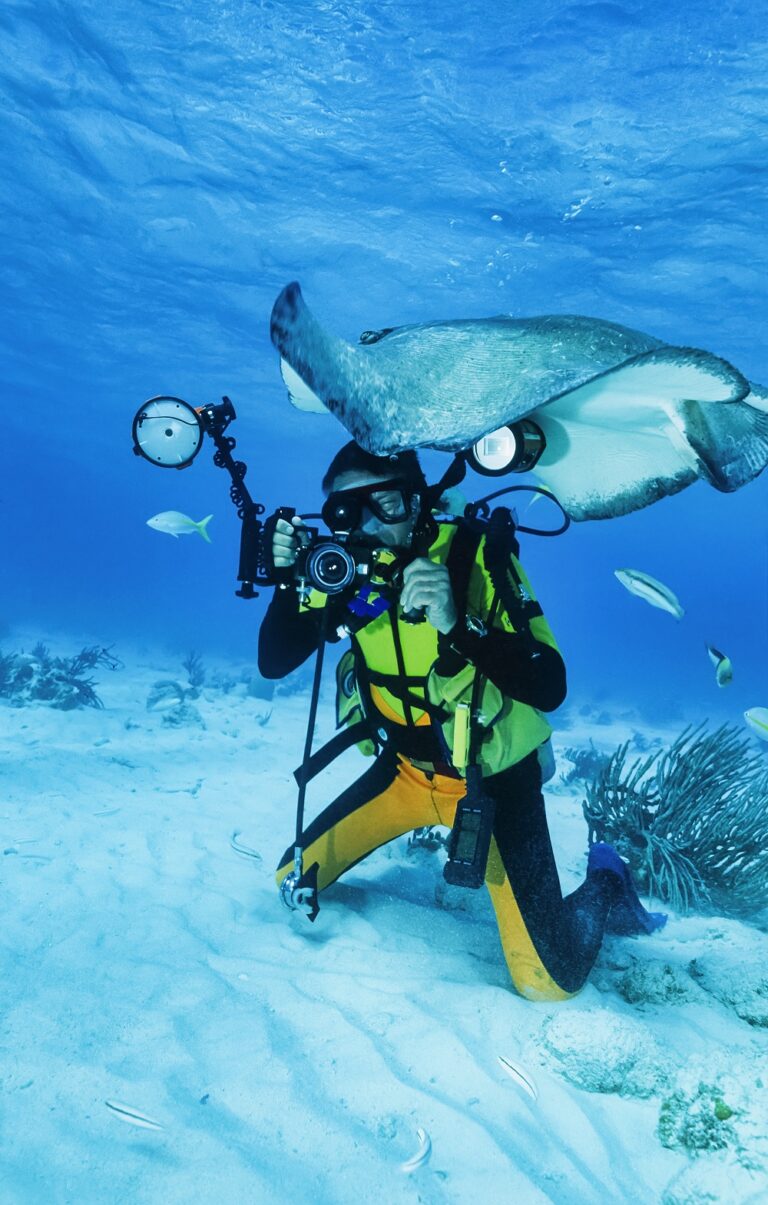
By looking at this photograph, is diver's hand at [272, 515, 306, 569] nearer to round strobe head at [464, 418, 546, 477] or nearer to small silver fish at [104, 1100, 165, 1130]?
round strobe head at [464, 418, 546, 477]

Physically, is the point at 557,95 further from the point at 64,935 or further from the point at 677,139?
the point at 64,935

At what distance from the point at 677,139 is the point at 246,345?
612 inches

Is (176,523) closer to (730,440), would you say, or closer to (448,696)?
(448,696)

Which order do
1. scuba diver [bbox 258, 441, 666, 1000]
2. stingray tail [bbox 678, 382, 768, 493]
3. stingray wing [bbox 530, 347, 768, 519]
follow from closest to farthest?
stingray wing [bbox 530, 347, 768, 519] → stingray tail [bbox 678, 382, 768, 493] → scuba diver [bbox 258, 441, 666, 1000]

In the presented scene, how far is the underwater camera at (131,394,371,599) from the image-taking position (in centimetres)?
279

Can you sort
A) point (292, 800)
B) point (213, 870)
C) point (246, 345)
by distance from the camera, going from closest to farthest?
point (213, 870)
point (292, 800)
point (246, 345)

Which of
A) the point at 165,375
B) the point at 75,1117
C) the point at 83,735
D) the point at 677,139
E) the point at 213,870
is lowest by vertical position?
the point at 83,735

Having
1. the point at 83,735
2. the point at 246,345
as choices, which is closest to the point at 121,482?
the point at 246,345

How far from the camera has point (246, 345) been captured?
2238 cm

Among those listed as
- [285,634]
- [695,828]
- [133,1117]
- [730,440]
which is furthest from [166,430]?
[695,828]

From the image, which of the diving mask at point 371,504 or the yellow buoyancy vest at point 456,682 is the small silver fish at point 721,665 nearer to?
the yellow buoyancy vest at point 456,682

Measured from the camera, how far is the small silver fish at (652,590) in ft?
18.9

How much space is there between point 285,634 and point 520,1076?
269cm

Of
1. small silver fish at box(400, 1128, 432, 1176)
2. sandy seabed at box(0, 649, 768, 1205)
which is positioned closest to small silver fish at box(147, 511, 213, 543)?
sandy seabed at box(0, 649, 768, 1205)
